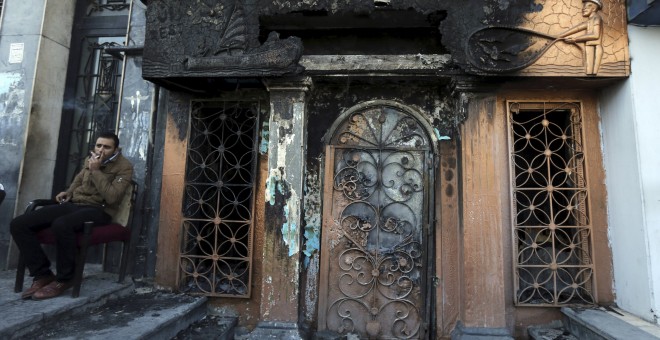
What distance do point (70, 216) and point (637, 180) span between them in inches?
218

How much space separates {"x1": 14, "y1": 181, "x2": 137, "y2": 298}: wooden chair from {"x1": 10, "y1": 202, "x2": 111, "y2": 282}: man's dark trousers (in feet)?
0.22

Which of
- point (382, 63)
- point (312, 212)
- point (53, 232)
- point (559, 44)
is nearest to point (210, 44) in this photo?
point (382, 63)

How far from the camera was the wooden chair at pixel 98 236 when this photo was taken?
385 centimetres

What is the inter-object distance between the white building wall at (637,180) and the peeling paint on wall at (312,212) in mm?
3193

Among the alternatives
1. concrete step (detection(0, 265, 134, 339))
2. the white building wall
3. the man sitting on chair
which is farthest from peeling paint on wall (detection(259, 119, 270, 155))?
the white building wall

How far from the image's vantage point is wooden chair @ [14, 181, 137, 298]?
3848mm

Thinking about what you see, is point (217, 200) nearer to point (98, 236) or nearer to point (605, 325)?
point (98, 236)

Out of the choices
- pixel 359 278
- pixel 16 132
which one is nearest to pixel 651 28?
pixel 359 278

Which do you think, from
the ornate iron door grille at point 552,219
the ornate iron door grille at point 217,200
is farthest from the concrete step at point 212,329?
the ornate iron door grille at point 552,219

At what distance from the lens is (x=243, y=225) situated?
4699mm

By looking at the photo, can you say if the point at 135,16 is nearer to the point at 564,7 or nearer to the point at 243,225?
the point at 243,225

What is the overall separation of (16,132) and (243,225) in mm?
3409

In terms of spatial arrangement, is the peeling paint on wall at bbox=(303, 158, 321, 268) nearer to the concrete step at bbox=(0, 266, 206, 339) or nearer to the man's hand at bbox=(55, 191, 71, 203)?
the concrete step at bbox=(0, 266, 206, 339)

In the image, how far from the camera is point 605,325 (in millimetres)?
3557
